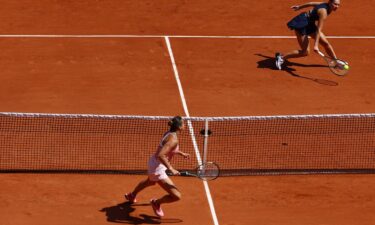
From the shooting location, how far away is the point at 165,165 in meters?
13.4

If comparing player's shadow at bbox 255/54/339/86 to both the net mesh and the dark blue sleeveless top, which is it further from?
the net mesh

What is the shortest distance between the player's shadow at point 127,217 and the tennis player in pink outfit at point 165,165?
0.16 m

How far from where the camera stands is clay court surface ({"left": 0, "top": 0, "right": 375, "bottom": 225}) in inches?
569

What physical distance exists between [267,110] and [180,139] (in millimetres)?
2410

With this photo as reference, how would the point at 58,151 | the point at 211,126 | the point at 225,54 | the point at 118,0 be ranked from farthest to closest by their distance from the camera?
the point at 118,0
the point at 225,54
the point at 211,126
the point at 58,151

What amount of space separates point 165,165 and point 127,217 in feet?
4.41

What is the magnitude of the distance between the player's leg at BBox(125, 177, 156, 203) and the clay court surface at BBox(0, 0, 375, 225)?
19 cm

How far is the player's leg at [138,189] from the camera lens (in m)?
14.0

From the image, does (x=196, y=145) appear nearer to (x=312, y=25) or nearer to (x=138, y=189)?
(x=138, y=189)

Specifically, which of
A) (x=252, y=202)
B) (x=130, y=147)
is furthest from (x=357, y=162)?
(x=130, y=147)

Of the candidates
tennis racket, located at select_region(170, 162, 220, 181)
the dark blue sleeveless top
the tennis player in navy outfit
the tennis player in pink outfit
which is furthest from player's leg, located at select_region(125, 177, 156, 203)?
the dark blue sleeveless top

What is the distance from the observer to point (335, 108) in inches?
721

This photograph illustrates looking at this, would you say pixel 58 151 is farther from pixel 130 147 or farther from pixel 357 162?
pixel 357 162

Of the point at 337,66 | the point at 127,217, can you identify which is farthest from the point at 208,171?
the point at 337,66
